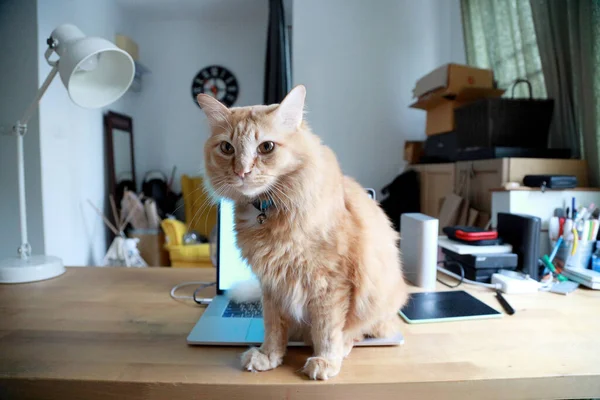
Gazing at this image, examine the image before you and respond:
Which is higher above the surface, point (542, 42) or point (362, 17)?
point (362, 17)

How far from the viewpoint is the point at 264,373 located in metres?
0.68

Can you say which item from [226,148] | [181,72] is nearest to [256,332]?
[226,148]

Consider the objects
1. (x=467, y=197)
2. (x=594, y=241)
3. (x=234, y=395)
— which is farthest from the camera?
(x=467, y=197)

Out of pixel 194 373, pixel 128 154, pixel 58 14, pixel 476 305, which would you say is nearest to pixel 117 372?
pixel 194 373

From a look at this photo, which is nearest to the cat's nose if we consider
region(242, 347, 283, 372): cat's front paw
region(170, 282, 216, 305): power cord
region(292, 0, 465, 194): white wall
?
region(242, 347, 283, 372): cat's front paw

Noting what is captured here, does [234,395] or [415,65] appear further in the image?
[415,65]

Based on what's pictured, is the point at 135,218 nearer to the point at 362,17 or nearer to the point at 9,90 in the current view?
the point at 9,90

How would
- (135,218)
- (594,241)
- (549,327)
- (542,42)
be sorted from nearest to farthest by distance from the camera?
(549,327), (594,241), (542,42), (135,218)

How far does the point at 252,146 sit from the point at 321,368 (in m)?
0.44

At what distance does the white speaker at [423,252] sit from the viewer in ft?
3.64

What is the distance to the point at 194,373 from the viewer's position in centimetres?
66

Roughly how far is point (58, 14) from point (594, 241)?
124 inches

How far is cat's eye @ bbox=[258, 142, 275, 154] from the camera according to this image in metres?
0.71

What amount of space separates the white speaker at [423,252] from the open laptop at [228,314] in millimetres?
373
